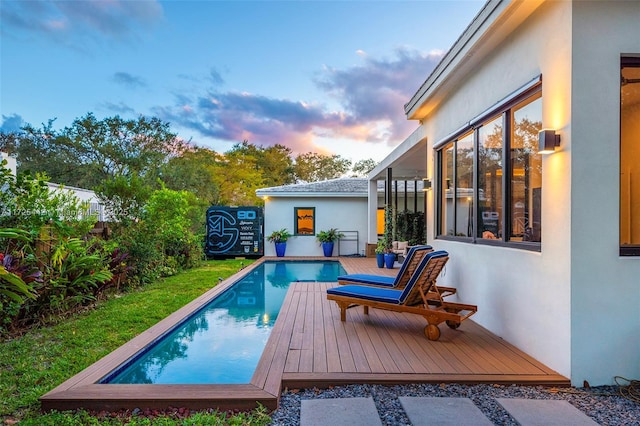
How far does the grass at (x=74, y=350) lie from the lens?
9.23ft

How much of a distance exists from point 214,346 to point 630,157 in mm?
4890

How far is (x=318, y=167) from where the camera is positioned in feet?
123

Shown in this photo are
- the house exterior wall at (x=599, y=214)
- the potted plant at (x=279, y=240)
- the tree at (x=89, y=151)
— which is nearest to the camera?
the house exterior wall at (x=599, y=214)

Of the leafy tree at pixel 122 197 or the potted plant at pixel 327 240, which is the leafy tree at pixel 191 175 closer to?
the potted plant at pixel 327 240

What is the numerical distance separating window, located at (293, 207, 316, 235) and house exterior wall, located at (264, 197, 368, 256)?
13 cm

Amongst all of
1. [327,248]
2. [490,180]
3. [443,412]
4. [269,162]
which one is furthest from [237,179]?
[443,412]

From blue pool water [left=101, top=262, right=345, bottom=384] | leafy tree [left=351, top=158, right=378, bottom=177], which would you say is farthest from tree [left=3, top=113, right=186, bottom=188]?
leafy tree [left=351, top=158, right=378, bottom=177]

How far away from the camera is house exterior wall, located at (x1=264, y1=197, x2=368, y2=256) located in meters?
16.3

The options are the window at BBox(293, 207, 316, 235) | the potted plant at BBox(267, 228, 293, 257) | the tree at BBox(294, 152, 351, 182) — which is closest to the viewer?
the potted plant at BBox(267, 228, 293, 257)

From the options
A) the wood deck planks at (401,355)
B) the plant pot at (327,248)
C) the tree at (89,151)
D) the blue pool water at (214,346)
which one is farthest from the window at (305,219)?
the wood deck planks at (401,355)

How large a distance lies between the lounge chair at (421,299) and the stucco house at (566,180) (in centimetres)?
54

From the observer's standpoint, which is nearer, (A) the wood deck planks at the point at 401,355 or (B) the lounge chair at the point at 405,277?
(A) the wood deck planks at the point at 401,355

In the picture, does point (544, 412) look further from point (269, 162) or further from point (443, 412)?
point (269, 162)

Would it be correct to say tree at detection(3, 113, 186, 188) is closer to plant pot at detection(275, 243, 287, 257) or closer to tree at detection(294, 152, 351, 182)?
plant pot at detection(275, 243, 287, 257)
